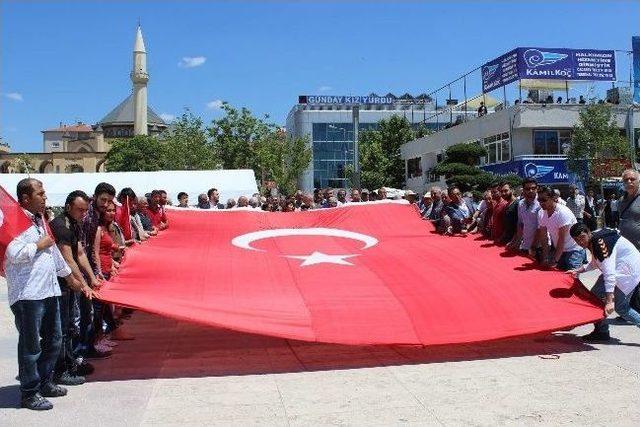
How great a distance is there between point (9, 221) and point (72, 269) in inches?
32.6

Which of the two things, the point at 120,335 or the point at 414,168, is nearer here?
the point at 120,335

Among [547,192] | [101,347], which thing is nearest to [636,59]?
[547,192]

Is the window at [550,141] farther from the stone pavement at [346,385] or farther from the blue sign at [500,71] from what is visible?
the stone pavement at [346,385]

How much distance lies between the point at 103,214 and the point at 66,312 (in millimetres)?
1433

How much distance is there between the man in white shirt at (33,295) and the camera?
5.35 meters

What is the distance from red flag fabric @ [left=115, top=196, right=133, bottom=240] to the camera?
9.02m

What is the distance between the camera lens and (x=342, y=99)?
112 m

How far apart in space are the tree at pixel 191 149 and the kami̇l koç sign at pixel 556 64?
23439mm

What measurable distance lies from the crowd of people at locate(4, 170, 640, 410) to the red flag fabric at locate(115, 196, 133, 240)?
0.01m

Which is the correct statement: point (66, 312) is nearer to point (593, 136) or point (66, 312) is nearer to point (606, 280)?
point (606, 280)

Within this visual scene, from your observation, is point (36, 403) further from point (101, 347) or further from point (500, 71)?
point (500, 71)

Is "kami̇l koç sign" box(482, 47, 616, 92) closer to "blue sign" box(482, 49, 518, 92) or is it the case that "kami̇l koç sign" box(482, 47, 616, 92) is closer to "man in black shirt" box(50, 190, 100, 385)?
"blue sign" box(482, 49, 518, 92)

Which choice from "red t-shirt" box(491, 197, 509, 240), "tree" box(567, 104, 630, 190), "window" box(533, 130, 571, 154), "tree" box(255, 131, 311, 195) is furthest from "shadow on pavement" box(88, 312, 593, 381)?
"tree" box(255, 131, 311, 195)

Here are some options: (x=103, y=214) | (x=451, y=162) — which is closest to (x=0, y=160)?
(x=451, y=162)
